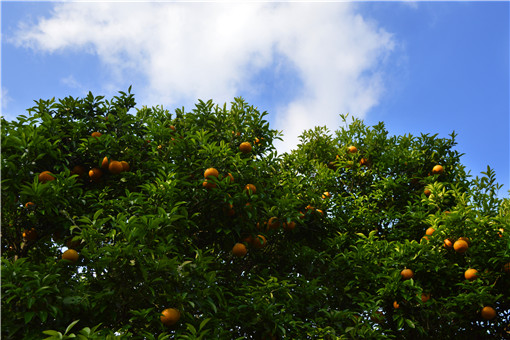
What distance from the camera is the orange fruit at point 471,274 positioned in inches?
238

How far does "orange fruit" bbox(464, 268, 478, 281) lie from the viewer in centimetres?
604

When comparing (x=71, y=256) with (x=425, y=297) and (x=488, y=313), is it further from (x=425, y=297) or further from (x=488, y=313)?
(x=488, y=313)

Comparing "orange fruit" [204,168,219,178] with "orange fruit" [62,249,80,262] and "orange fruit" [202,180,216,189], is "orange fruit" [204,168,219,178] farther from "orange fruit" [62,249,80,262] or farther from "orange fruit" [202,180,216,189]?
"orange fruit" [62,249,80,262]

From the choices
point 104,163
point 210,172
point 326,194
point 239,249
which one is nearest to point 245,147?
point 210,172

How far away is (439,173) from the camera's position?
8.22m

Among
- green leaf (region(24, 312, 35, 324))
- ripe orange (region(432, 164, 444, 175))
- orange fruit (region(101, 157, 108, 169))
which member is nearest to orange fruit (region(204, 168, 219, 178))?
orange fruit (region(101, 157, 108, 169))

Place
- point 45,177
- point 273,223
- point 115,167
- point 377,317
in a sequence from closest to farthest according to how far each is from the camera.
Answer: point 45,177, point 115,167, point 273,223, point 377,317

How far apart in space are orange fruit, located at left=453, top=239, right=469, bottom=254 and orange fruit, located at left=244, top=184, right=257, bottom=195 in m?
3.14

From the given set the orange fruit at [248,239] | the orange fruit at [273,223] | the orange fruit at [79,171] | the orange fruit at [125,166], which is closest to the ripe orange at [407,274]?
the orange fruit at [273,223]

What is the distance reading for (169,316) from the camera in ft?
13.8

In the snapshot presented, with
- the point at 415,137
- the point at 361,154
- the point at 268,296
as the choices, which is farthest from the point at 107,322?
the point at 415,137

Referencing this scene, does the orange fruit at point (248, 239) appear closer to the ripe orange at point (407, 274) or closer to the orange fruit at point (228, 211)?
the orange fruit at point (228, 211)

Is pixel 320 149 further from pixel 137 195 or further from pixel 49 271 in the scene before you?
pixel 49 271

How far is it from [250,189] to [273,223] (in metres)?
0.67
